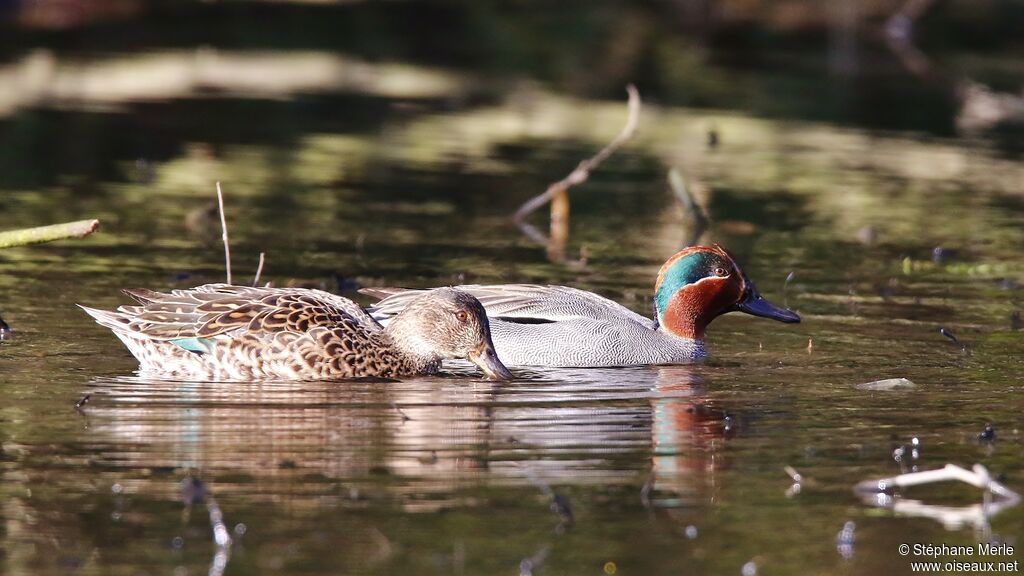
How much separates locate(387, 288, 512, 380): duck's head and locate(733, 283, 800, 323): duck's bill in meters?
1.96

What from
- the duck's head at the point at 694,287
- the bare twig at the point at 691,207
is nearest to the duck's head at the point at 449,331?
the duck's head at the point at 694,287

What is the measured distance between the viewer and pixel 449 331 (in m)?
10.5

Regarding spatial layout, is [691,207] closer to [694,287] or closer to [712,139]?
[694,287]

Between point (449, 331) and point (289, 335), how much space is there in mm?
904

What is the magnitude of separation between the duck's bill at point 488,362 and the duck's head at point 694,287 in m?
1.52

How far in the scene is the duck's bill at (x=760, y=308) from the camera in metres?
11.7

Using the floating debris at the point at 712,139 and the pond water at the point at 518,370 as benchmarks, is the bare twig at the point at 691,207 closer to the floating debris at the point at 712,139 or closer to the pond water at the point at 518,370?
the pond water at the point at 518,370

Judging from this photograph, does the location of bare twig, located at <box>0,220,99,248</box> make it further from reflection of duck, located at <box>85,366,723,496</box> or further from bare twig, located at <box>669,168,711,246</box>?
bare twig, located at <box>669,168,711,246</box>

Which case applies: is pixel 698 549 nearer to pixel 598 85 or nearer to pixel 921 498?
pixel 921 498

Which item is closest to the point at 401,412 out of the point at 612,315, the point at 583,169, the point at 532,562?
the point at 612,315

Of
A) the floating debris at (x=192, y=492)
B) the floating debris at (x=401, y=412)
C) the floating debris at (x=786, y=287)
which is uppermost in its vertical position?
the floating debris at (x=786, y=287)

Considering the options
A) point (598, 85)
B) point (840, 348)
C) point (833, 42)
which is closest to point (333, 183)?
point (840, 348)

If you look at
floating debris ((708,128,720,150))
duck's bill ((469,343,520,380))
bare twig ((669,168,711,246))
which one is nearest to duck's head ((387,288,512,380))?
duck's bill ((469,343,520,380))

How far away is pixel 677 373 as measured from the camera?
1106 centimetres
